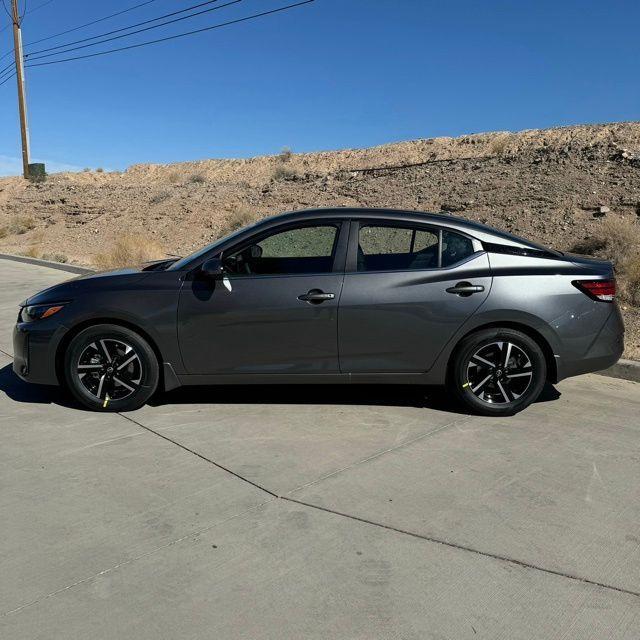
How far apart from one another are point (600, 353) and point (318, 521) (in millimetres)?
2889

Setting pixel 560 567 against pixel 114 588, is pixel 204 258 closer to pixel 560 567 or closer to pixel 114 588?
pixel 114 588

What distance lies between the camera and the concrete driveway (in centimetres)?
285

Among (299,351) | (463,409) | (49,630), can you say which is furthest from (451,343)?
(49,630)

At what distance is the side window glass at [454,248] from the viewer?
5301mm

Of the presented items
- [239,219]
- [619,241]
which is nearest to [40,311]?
[619,241]

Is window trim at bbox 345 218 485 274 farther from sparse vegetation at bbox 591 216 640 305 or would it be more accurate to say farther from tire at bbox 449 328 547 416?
sparse vegetation at bbox 591 216 640 305

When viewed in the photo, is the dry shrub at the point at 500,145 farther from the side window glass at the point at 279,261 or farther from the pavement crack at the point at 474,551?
the pavement crack at the point at 474,551

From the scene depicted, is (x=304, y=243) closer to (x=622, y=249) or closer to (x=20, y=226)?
(x=622, y=249)

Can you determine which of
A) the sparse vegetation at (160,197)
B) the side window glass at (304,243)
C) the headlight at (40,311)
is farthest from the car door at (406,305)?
the sparse vegetation at (160,197)

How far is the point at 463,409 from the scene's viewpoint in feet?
18.1

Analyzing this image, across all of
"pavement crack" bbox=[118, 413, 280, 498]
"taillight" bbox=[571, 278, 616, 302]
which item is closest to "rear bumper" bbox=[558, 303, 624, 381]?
"taillight" bbox=[571, 278, 616, 302]

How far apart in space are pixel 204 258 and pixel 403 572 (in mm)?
3105

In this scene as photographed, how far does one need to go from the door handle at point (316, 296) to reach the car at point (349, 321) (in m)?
0.01

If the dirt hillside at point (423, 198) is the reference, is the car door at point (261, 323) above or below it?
below
